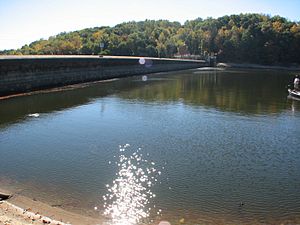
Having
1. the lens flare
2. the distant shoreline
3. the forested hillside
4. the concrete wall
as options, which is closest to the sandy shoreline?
the lens flare

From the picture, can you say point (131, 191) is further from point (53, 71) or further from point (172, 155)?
point (53, 71)

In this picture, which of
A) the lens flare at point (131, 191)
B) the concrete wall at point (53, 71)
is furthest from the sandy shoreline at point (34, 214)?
the concrete wall at point (53, 71)

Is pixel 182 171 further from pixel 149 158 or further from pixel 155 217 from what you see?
pixel 155 217

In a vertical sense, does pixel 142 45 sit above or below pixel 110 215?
above

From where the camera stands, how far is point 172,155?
16.3 metres

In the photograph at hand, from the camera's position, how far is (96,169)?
14320mm

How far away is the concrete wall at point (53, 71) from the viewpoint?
36375mm

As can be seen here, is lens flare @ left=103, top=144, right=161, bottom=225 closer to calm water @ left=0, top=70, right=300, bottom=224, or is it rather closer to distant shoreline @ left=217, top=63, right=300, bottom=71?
calm water @ left=0, top=70, right=300, bottom=224

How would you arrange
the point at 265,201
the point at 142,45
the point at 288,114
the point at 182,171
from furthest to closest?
the point at 142,45 < the point at 288,114 < the point at 182,171 < the point at 265,201

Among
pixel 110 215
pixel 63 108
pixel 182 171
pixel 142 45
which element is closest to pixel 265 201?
pixel 182 171

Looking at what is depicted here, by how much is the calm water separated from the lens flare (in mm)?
347

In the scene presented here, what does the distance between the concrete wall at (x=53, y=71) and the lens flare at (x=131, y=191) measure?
24732 mm

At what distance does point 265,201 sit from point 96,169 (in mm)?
6751

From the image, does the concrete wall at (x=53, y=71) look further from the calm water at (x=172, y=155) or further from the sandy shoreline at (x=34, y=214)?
the sandy shoreline at (x=34, y=214)
